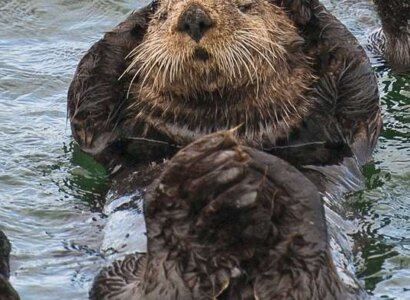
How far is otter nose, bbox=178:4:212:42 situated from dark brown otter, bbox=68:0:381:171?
1 centimetres

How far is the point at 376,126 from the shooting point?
20.4 ft

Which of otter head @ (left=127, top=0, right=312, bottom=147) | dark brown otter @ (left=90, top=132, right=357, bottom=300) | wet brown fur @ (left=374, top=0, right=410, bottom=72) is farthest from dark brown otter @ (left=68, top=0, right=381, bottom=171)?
wet brown fur @ (left=374, top=0, right=410, bottom=72)

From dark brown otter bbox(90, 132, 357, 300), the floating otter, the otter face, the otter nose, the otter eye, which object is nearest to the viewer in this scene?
dark brown otter bbox(90, 132, 357, 300)

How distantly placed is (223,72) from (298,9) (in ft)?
2.03

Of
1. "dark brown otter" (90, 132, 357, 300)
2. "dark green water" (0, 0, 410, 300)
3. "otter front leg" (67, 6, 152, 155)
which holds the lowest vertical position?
"dark green water" (0, 0, 410, 300)

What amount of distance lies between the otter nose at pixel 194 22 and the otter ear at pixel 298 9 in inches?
25.0

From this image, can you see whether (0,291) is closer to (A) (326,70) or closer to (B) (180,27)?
(B) (180,27)

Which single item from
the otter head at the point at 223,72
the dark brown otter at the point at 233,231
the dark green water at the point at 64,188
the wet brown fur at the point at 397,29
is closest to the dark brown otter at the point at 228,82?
the otter head at the point at 223,72

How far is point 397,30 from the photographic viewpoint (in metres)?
8.20

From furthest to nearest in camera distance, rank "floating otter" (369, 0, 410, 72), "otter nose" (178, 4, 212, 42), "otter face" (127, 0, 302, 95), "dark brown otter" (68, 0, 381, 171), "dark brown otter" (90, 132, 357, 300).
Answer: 1. "floating otter" (369, 0, 410, 72)
2. "dark brown otter" (68, 0, 381, 171)
3. "otter face" (127, 0, 302, 95)
4. "otter nose" (178, 4, 212, 42)
5. "dark brown otter" (90, 132, 357, 300)

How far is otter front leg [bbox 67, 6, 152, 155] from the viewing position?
6227mm

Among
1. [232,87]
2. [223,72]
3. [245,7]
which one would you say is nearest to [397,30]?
[245,7]

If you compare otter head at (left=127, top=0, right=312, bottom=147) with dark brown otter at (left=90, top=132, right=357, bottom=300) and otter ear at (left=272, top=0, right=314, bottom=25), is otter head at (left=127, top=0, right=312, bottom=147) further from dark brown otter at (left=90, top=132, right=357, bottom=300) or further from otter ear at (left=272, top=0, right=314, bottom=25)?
dark brown otter at (left=90, top=132, right=357, bottom=300)

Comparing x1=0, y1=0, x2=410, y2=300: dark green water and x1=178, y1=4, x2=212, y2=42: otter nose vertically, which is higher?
x1=178, y1=4, x2=212, y2=42: otter nose
